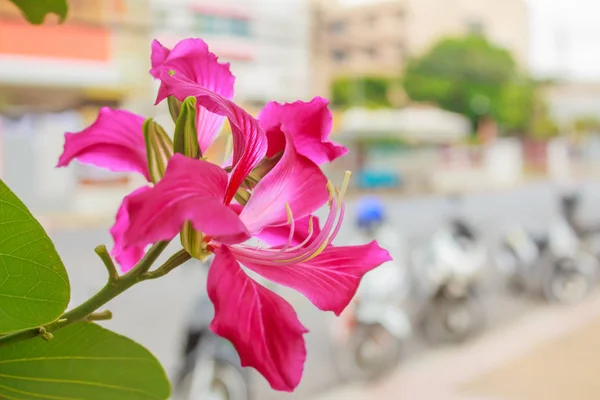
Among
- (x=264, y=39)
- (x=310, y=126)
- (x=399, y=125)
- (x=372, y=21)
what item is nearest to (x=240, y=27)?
(x=264, y=39)

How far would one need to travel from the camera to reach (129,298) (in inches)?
99.0

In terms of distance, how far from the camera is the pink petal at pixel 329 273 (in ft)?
0.45

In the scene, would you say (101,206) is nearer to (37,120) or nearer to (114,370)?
(37,120)

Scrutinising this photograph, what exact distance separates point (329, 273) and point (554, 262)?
8.99 ft

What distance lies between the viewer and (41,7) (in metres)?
0.25

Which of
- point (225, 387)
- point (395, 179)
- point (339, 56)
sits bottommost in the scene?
point (395, 179)

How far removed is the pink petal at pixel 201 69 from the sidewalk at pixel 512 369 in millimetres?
1903

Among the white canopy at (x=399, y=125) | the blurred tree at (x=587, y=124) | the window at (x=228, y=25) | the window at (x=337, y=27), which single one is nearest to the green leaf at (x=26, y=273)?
the white canopy at (x=399, y=125)

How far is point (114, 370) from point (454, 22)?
1099cm

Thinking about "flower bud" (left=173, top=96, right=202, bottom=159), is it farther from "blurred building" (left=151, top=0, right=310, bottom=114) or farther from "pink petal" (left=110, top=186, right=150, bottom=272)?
"blurred building" (left=151, top=0, right=310, bottom=114)

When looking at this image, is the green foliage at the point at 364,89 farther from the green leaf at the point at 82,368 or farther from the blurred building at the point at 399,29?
the green leaf at the point at 82,368

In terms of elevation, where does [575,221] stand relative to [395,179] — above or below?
above

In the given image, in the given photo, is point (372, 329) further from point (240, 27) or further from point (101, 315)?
point (240, 27)

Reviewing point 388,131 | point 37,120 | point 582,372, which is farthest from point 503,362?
point 388,131
